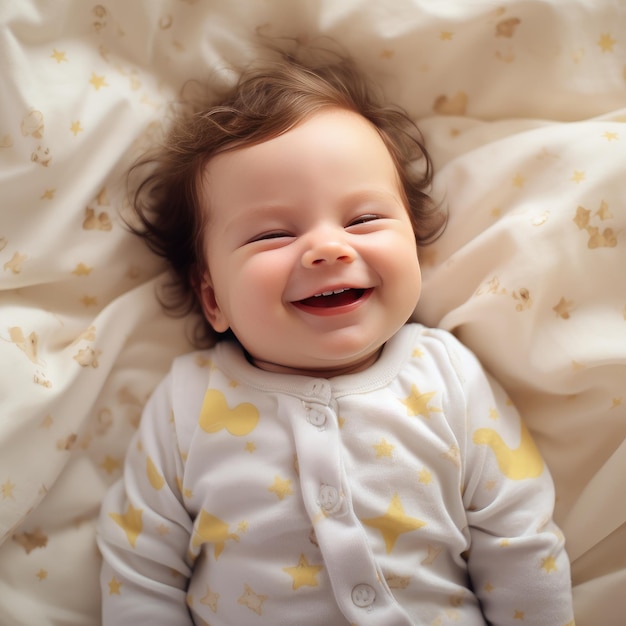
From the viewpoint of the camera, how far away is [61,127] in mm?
1267

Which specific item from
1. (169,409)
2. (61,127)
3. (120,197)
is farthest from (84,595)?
(61,127)

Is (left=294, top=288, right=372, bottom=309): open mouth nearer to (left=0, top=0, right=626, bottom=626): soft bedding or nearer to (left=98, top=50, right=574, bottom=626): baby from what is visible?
(left=98, top=50, right=574, bottom=626): baby

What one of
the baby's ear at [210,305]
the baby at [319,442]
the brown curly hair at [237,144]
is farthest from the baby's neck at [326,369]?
the brown curly hair at [237,144]

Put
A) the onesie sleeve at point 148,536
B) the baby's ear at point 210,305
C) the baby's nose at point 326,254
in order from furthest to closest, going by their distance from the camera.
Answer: the baby's ear at point 210,305
the onesie sleeve at point 148,536
the baby's nose at point 326,254

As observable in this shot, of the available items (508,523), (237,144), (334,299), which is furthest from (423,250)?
(508,523)

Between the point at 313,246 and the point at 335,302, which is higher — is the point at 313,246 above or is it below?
above

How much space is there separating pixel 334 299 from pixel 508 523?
513 millimetres

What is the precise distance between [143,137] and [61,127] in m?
0.18

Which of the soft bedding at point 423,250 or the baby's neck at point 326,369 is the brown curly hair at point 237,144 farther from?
the baby's neck at point 326,369

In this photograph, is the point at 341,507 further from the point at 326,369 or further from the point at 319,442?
the point at 326,369

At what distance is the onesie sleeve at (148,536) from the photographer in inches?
47.5

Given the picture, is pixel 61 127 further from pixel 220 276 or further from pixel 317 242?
pixel 317 242

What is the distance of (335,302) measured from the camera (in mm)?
1202

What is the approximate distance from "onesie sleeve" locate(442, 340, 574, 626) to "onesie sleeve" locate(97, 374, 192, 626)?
55cm
